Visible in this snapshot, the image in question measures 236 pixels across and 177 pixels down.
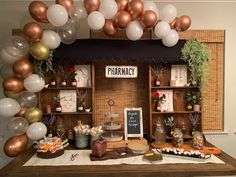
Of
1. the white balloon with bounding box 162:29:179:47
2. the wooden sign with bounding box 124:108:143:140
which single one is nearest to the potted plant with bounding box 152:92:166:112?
the wooden sign with bounding box 124:108:143:140

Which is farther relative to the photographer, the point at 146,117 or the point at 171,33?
the point at 146,117

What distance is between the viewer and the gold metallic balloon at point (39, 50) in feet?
7.04

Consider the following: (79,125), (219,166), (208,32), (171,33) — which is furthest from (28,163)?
(208,32)

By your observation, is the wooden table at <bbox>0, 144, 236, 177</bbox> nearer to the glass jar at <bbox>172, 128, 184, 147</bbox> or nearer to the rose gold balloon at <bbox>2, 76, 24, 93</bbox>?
the glass jar at <bbox>172, 128, 184, 147</bbox>

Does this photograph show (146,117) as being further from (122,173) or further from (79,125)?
(122,173)

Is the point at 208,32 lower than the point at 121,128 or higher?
higher

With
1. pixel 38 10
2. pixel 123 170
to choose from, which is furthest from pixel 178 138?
pixel 38 10

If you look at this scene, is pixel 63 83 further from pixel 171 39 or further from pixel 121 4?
pixel 171 39

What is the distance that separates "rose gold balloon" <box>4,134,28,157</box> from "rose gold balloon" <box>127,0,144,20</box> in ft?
5.21

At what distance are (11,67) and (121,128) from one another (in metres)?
1.37

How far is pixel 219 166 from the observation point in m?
1.90

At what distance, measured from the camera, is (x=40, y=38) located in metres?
2.17

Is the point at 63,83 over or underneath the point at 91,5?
underneath

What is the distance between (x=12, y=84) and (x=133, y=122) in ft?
4.22
